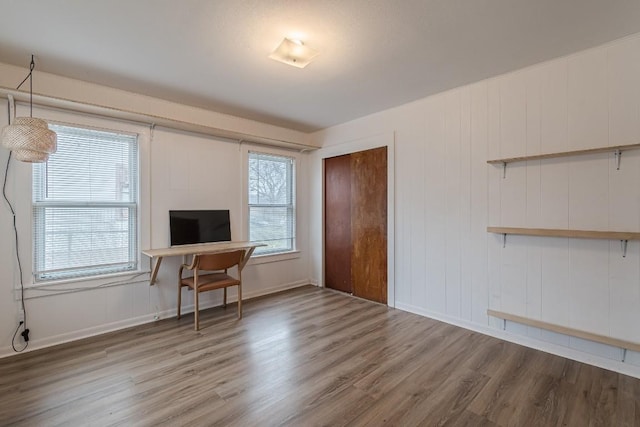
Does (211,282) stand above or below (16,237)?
below

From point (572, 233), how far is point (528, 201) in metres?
0.43

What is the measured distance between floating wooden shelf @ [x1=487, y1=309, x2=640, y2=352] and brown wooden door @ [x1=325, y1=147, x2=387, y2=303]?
143 cm

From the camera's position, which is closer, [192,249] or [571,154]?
[571,154]

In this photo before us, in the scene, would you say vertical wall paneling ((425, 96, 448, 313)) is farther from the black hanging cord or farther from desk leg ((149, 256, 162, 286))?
the black hanging cord

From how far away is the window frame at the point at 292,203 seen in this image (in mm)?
4230

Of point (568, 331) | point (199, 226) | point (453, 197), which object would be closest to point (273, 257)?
point (199, 226)

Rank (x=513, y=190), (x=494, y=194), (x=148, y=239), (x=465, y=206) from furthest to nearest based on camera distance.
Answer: (x=148, y=239) < (x=465, y=206) < (x=494, y=194) < (x=513, y=190)

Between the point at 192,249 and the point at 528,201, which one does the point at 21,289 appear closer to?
the point at 192,249

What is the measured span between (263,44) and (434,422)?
2.81m

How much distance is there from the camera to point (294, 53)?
2270 mm

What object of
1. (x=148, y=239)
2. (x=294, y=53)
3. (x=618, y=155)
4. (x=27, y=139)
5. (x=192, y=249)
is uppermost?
(x=294, y=53)

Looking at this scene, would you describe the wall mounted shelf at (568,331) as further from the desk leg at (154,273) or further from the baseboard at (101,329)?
the desk leg at (154,273)

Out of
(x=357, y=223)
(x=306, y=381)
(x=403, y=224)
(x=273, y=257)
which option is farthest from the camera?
(x=273, y=257)

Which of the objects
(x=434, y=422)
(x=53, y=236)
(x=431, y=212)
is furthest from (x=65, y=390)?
(x=431, y=212)
